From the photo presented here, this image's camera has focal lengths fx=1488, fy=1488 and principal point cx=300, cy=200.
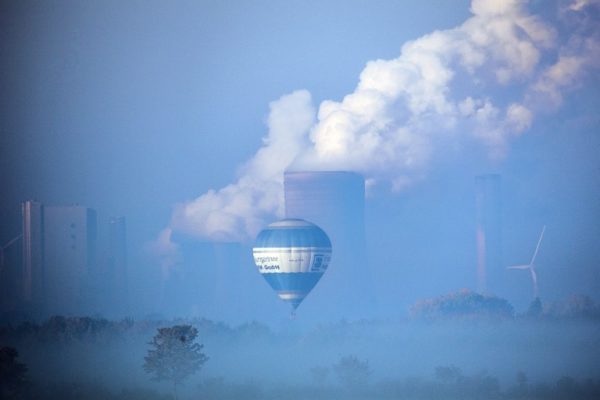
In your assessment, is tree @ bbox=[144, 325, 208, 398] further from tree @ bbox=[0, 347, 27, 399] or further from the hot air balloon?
the hot air balloon

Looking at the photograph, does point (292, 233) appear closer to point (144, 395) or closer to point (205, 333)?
point (205, 333)

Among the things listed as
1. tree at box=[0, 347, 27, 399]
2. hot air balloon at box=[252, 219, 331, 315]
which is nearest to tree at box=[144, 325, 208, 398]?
tree at box=[0, 347, 27, 399]

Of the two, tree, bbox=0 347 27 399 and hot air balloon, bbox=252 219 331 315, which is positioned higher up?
hot air balloon, bbox=252 219 331 315

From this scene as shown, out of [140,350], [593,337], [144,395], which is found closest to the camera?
[144,395]

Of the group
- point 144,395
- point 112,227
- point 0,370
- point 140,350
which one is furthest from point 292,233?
point 112,227

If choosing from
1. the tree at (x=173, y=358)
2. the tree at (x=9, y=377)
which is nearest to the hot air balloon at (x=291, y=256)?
the tree at (x=173, y=358)

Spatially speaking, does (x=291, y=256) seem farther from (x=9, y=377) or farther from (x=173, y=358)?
(x=9, y=377)
